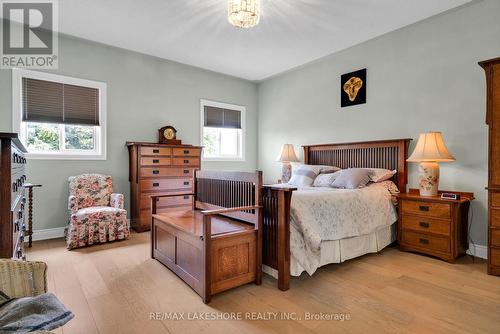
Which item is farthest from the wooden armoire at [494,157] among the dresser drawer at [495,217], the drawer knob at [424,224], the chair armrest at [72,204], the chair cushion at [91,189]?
the chair armrest at [72,204]

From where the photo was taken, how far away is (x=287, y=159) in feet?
15.6

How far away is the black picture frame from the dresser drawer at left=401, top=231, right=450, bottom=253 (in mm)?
2031

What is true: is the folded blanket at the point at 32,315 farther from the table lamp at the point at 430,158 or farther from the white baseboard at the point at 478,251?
the white baseboard at the point at 478,251

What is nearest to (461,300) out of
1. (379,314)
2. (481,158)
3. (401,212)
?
(379,314)

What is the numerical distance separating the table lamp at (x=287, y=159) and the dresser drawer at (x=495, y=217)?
2.67m

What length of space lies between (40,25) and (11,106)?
1132mm

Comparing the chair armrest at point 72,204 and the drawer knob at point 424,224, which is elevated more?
the chair armrest at point 72,204

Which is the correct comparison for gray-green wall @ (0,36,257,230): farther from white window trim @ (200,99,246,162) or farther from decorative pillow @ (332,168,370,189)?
decorative pillow @ (332,168,370,189)

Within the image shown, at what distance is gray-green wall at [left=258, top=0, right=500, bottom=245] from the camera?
2.97 metres

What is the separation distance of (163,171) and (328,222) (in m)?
2.68

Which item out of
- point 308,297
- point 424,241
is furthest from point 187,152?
point 424,241

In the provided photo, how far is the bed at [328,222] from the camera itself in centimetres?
222

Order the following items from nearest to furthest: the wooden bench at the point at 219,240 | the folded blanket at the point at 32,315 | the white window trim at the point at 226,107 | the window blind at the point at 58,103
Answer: the folded blanket at the point at 32,315 < the wooden bench at the point at 219,240 < the window blind at the point at 58,103 < the white window trim at the point at 226,107

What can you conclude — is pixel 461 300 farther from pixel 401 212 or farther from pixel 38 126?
pixel 38 126
